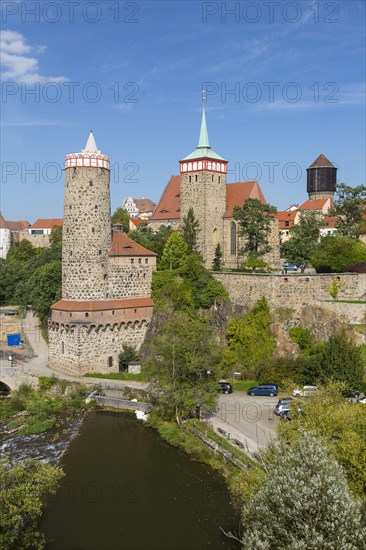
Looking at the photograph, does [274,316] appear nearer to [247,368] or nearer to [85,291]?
[247,368]

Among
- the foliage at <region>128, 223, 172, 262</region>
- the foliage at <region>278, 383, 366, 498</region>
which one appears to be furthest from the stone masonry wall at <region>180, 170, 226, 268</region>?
the foliage at <region>278, 383, 366, 498</region>

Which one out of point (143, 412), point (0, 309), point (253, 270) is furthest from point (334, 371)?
point (0, 309)

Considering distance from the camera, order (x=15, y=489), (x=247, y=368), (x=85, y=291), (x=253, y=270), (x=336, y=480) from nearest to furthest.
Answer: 1. (x=336, y=480)
2. (x=15, y=489)
3. (x=247, y=368)
4. (x=85, y=291)
5. (x=253, y=270)

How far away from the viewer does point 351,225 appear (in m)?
52.2

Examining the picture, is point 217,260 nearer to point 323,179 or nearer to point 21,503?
point 21,503

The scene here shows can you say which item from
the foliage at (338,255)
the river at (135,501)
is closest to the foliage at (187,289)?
the foliage at (338,255)

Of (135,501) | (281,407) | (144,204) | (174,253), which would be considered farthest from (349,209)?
(144,204)

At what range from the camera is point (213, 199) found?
53219mm

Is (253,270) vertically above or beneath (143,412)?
above

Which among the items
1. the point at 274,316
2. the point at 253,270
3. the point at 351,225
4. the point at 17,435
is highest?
the point at 351,225

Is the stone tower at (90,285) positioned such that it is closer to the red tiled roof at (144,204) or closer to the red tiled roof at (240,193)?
the red tiled roof at (240,193)

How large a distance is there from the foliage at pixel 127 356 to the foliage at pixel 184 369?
30.5 feet

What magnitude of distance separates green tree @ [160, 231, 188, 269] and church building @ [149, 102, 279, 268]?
5.35 m

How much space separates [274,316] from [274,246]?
1458cm
